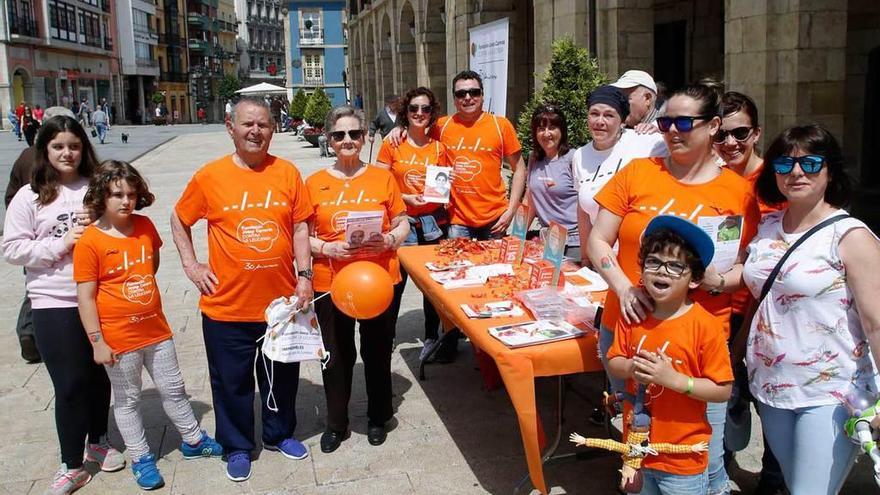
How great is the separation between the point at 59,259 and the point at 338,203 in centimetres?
148

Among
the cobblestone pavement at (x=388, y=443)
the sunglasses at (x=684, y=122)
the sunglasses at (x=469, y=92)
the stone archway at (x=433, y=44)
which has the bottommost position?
the cobblestone pavement at (x=388, y=443)

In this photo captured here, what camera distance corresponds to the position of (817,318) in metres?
2.75

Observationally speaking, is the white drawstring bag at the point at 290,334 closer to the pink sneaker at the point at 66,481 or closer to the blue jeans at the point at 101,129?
the pink sneaker at the point at 66,481

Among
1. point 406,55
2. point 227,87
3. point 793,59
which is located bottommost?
point 793,59

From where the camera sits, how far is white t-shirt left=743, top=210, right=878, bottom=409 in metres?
2.72

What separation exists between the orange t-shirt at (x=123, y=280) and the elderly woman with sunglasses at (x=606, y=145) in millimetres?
2336

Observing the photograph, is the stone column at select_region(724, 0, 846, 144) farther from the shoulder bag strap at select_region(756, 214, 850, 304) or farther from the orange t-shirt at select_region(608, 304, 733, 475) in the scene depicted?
the orange t-shirt at select_region(608, 304, 733, 475)

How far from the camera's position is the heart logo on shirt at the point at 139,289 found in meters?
3.92

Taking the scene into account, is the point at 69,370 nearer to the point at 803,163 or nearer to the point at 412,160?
the point at 412,160

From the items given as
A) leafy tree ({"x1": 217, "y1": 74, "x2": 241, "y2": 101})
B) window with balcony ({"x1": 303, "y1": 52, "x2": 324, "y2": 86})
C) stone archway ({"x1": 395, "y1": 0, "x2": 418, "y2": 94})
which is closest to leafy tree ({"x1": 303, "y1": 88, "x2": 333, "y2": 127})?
stone archway ({"x1": 395, "y1": 0, "x2": 418, "y2": 94})

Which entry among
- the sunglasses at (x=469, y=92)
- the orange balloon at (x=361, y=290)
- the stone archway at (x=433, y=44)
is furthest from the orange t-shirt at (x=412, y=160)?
the stone archway at (x=433, y=44)

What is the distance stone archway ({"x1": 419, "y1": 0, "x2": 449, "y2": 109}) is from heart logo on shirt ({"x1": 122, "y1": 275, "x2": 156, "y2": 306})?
61.8 ft

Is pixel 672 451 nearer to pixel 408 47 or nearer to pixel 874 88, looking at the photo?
pixel 874 88

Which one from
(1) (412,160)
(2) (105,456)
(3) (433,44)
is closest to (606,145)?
(1) (412,160)
